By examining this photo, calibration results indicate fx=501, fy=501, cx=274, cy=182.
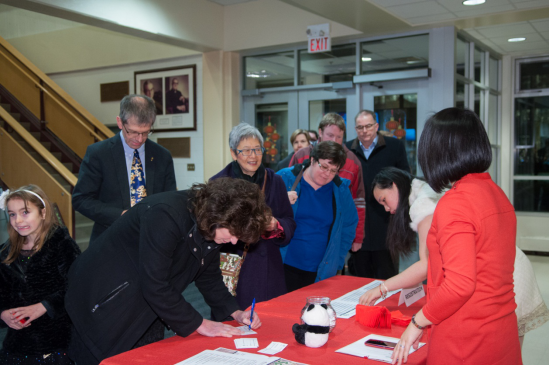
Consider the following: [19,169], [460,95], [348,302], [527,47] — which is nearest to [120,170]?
[348,302]

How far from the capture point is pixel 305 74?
7.18 m

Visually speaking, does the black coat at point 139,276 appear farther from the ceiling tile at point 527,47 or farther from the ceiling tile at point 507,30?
the ceiling tile at point 527,47

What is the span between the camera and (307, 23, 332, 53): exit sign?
6348mm

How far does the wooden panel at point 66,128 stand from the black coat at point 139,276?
6135 mm

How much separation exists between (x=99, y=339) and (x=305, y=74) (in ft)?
19.2

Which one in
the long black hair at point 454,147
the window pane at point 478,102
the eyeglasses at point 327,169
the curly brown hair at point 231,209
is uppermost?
the window pane at point 478,102

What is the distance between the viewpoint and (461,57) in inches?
259

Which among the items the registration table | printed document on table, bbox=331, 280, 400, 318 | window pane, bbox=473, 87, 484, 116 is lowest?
printed document on table, bbox=331, 280, 400, 318

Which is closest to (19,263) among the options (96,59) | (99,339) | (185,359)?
(99,339)

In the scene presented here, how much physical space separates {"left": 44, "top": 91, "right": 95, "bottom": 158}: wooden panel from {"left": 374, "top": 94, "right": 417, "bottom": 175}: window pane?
4309 mm

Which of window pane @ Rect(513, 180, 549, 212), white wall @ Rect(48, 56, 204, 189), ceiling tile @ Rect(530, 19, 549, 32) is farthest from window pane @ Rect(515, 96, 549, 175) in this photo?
white wall @ Rect(48, 56, 204, 189)

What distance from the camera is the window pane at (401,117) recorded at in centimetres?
638

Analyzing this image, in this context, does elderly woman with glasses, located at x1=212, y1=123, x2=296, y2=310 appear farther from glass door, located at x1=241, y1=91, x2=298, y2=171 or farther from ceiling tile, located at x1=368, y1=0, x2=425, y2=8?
glass door, located at x1=241, y1=91, x2=298, y2=171

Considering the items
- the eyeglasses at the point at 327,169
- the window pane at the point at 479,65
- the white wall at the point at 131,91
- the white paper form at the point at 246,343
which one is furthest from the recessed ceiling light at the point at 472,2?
the white paper form at the point at 246,343
